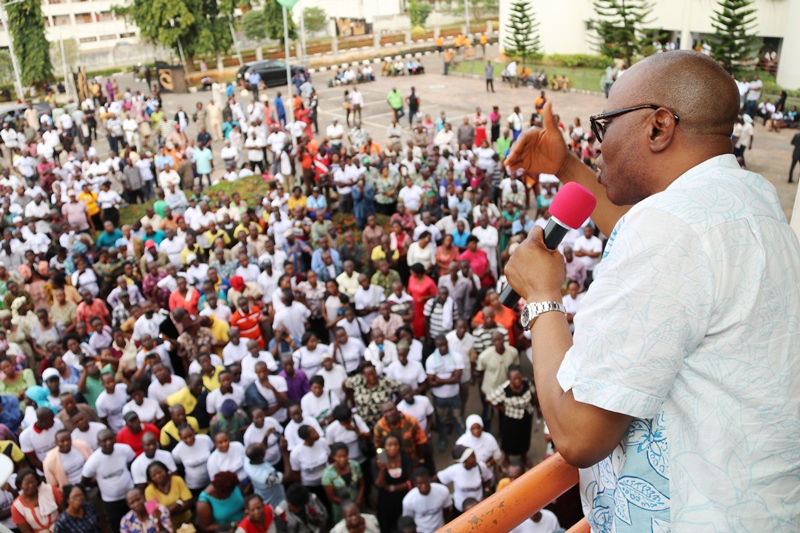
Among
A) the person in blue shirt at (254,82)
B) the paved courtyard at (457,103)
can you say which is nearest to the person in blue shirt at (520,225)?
the paved courtyard at (457,103)

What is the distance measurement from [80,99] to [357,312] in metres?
22.8

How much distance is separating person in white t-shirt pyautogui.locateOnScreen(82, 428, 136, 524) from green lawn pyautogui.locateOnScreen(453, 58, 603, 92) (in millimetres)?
24053

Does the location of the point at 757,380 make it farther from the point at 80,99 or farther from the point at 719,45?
the point at 80,99

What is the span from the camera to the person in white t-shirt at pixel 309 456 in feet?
20.6

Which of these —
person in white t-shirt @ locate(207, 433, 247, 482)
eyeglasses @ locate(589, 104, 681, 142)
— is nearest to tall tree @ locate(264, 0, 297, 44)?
person in white t-shirt @ locate(207, 433, 247, 482)

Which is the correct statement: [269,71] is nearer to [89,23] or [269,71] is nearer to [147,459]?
[147,459]

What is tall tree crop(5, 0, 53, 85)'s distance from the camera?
30.8 m

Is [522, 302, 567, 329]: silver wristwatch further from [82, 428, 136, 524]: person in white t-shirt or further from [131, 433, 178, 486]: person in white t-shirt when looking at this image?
[82, 428, 136, 524]: person in white t-shirt

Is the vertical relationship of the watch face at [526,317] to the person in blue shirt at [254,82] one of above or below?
above

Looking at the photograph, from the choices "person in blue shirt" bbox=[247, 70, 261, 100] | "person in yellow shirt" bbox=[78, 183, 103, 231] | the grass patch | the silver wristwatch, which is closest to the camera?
the silver wristwatch

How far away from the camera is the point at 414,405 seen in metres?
6.80

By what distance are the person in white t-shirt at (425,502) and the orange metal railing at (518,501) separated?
4298 mm

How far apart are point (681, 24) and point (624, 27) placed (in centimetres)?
229

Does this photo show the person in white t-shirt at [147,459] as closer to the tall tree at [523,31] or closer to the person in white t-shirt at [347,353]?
the person in white t-shirt at [347,353]
